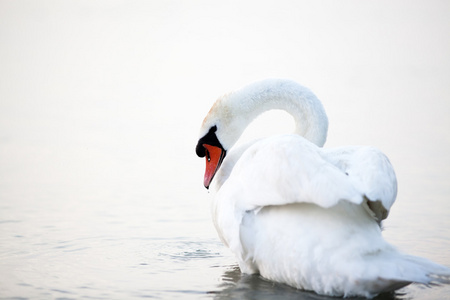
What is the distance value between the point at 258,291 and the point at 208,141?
174 centimetres

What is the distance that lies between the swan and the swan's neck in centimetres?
128

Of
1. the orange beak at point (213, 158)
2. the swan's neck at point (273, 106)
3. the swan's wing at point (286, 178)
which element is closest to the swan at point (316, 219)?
the swan's wing at point (286, 178)

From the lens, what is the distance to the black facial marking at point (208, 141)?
6113 millimetres

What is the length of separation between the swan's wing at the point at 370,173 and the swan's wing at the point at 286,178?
8 cm

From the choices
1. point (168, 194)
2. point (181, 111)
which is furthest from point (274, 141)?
point (181, 111)

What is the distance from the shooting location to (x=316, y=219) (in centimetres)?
434

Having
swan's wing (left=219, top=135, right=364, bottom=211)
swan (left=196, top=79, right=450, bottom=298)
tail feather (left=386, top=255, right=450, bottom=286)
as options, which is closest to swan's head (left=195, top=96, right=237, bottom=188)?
swan (left=196, top=79, right=450, bottom=298)

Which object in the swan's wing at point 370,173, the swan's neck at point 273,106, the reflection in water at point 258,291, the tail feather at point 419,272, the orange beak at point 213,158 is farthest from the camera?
the swan's neck at point 273,106

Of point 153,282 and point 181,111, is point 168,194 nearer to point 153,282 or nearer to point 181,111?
point 153,282

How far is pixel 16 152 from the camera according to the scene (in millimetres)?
10086

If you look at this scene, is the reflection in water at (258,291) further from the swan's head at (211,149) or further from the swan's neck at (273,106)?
the swan's neck at (273,106)

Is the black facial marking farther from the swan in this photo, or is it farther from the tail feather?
the tail feather

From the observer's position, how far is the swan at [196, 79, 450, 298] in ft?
13.5

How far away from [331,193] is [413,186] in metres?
4.40
